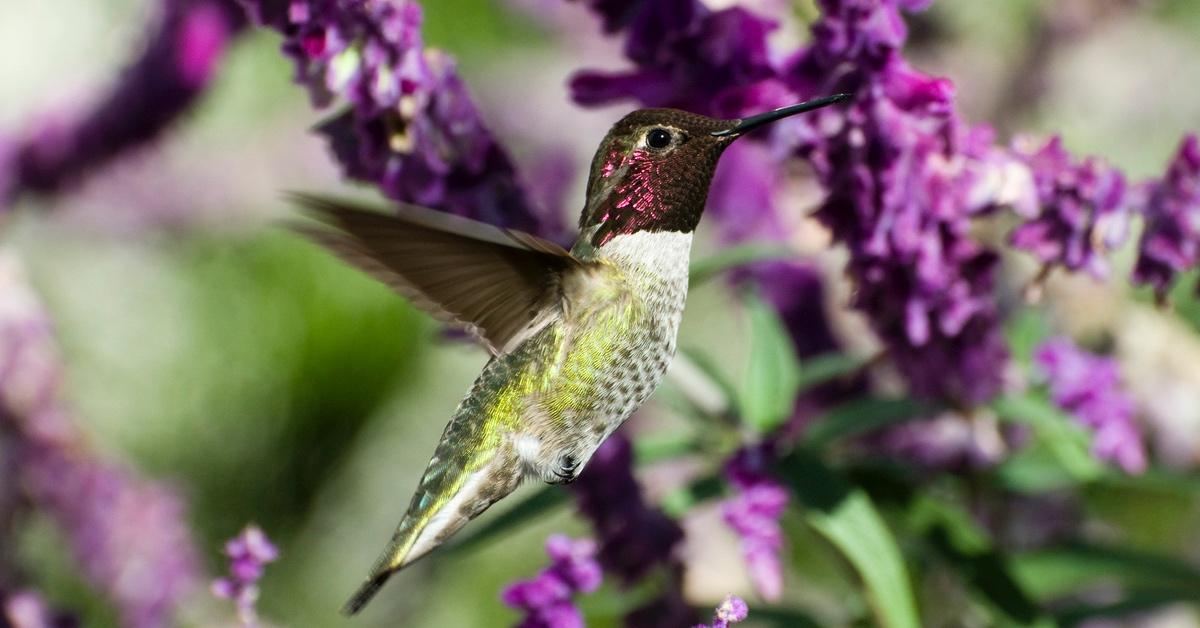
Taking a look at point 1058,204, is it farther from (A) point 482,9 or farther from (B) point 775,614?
(A) point 482,9

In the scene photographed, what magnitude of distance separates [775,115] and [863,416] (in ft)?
1.83

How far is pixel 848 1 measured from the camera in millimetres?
1521

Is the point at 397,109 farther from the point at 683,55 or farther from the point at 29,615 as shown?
the point at 29,615

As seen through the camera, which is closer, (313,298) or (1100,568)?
(1100,568)

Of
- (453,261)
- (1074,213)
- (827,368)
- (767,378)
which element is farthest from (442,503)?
(1074,213)

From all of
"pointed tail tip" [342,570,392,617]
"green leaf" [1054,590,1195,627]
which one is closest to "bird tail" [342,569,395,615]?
"pointed tail tip" [342,570,392,617]

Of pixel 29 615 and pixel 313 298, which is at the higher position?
pixel 313 298

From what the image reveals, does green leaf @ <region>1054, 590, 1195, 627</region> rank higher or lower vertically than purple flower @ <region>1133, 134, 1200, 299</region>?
lower

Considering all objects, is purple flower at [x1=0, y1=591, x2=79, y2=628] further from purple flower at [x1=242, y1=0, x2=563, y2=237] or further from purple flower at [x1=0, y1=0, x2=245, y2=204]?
purple flower at [x1=0, y1=0, x2=245, y2=204]

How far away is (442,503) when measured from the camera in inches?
66.0

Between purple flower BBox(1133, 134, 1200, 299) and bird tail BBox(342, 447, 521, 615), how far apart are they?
0.75 metres

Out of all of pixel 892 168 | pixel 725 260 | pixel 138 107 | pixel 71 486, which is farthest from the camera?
pixel 138 107

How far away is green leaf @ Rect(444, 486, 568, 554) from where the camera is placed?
1926mm

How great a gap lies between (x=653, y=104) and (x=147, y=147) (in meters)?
1.06
